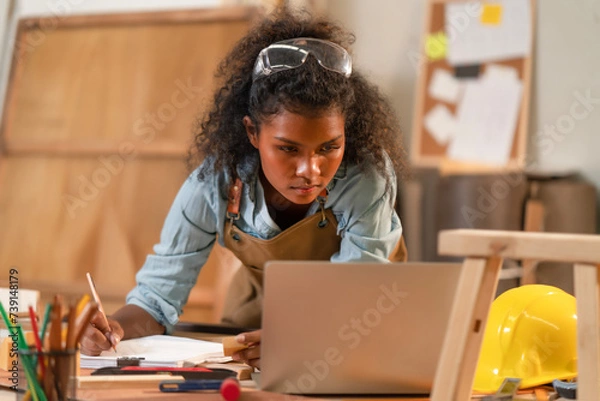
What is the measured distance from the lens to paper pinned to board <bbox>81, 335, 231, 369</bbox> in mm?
1394

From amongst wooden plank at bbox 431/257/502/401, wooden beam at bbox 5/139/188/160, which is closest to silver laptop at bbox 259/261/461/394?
wooden plank at bbox 431/257/502/401

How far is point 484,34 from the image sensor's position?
356 centimetres

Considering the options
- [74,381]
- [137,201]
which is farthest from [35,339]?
[137,201]

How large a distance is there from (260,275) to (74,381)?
91 cm

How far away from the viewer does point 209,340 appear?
1646mm

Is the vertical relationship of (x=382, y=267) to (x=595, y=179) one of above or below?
above

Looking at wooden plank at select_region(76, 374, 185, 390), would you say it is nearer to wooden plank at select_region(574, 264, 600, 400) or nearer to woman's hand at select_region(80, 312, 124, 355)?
woman's hand at select_region(80, 312, 124, 355)

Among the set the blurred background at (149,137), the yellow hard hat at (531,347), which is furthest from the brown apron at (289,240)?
the blurred background at (149,137)

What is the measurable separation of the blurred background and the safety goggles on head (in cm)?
170

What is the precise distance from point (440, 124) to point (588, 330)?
2.67m

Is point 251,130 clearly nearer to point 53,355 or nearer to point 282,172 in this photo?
point 282,172

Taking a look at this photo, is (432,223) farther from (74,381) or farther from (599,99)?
(74,381)

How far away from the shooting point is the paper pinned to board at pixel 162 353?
4.57 feet

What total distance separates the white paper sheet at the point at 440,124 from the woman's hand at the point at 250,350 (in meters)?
2.43
